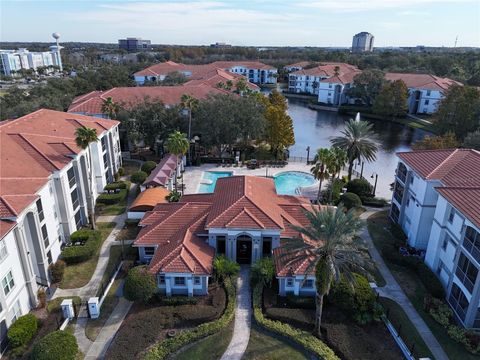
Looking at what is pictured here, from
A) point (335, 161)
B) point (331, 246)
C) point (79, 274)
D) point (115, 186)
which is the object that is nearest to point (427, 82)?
point (335, 161)

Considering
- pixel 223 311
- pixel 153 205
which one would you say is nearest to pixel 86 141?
pixel 153 205

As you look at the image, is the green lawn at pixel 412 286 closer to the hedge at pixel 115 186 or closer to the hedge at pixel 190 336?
the hedge at pixel 190 336

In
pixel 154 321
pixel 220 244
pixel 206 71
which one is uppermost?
pixel 206 71

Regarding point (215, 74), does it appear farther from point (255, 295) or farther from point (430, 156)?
point (255, 295)

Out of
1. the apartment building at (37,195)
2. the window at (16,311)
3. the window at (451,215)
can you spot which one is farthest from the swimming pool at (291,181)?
the window at (16,311)

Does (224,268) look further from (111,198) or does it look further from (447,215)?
(111,198)

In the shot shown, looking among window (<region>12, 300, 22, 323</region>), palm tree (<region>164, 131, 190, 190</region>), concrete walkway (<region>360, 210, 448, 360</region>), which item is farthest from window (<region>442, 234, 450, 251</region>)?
window (<region>12, 300, 22, 323</region>)
